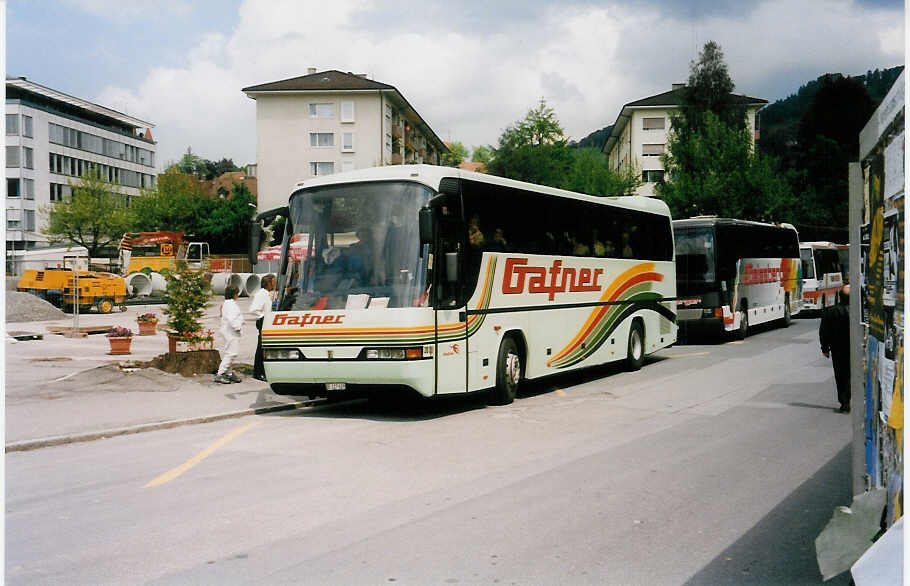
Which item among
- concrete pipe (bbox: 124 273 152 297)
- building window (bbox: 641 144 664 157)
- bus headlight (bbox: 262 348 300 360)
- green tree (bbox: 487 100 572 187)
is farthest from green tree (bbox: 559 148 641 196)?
bus headlight (bbox: 262 348 300 360)

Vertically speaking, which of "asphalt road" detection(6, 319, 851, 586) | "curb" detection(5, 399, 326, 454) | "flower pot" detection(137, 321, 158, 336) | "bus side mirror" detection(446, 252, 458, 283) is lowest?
"curb" detection(5, 399, 326, 454)

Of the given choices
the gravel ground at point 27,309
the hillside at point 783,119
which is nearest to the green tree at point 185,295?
the gravel ground at point 27,309

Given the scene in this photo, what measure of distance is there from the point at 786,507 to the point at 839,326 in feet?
17.6

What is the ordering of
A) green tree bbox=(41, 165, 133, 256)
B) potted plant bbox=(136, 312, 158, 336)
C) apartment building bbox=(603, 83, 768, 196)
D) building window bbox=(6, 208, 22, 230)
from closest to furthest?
potted plant bbox=(136, 312, 158, 336) → green tree bbox=(41, 165, 133, 256) → building window bbox=(6, 208, 22, 230) → apartment building bbox=(603, 83, 768, 196)

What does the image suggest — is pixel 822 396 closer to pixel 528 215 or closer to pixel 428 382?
pixel 528 215

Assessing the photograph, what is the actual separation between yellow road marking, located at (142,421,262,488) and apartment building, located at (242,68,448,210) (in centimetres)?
6088

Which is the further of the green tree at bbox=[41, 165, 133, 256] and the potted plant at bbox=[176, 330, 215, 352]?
the green tree at bbox=[41, 165, 133, 256]

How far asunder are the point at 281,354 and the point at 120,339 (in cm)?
919

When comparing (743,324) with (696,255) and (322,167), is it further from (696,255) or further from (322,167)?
(322,167)

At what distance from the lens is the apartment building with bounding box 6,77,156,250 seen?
79.1 m

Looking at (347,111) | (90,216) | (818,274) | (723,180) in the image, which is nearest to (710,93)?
(723,180)

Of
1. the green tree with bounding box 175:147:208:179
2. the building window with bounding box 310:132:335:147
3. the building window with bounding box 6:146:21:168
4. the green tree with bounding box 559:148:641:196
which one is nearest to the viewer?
the green tree with bounding box 559:148:641:196

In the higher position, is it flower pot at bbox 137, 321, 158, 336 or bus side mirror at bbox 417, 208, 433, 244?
bus side mirror at bbox 417, 208, 433, 244

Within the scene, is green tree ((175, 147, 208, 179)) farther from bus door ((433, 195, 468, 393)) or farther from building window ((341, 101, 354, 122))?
bus door ((433, 195, 468, 393))
